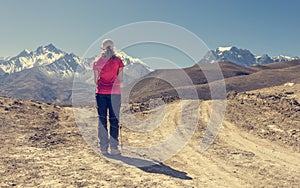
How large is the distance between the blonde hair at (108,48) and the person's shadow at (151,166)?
11.0ft

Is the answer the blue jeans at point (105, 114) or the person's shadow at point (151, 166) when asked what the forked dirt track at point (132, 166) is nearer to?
the person's shadow at point (151, 166)

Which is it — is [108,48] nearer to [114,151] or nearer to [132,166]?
[114,151]

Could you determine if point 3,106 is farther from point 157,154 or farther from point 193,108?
point 193,108

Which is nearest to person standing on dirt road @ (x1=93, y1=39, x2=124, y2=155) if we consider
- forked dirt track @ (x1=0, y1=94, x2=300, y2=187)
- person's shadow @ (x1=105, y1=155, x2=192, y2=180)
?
person's shadow @ (x1=105, y1=155, x2=192, y2=180)

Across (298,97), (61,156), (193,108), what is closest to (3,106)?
(61,156)

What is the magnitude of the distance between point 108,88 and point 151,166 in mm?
2936

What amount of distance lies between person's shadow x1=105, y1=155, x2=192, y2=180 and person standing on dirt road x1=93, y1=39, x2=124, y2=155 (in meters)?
0.48

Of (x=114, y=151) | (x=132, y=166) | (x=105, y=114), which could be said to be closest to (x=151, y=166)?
(x=132, y=166)

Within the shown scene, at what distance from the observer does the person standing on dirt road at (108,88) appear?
10.2 metres

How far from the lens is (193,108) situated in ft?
67.3

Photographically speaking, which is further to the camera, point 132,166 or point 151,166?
point 151,166

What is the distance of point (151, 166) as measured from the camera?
9609 millimetres

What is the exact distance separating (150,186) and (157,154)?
3.05 metres

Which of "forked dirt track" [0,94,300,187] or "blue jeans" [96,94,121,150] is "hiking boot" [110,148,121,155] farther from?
"forked dirt track" [0,94,300,187]
